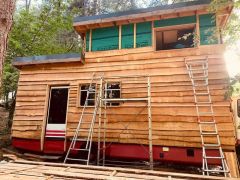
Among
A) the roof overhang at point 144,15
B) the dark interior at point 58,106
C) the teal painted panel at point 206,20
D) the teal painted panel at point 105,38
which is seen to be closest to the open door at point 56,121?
the dark interior at point 58,106

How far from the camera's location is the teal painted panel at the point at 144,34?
380 inches

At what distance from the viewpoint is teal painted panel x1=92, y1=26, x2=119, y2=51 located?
33.4 ft

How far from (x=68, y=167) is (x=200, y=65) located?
6.12 metres

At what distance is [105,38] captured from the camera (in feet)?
33.8

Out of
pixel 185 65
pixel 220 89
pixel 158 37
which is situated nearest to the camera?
pixel 220 89

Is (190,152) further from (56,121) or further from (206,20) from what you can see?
(56,121)

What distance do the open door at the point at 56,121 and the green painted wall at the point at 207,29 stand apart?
6.37 meters

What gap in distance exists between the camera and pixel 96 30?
10555 mm

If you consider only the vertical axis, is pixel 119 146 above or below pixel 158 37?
below

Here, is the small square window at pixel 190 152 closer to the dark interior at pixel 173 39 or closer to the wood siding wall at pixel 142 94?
the wood siding wall at pixel 142 94

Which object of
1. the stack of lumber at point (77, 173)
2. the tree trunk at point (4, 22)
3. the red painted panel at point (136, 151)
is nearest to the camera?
the tree trunk at point (4, 22)

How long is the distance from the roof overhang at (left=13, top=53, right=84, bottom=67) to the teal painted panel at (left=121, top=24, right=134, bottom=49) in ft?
6.87

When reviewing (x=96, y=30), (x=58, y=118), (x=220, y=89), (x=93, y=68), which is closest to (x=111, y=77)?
(x=93, y=68)

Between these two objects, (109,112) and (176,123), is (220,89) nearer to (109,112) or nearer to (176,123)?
(176,123)
